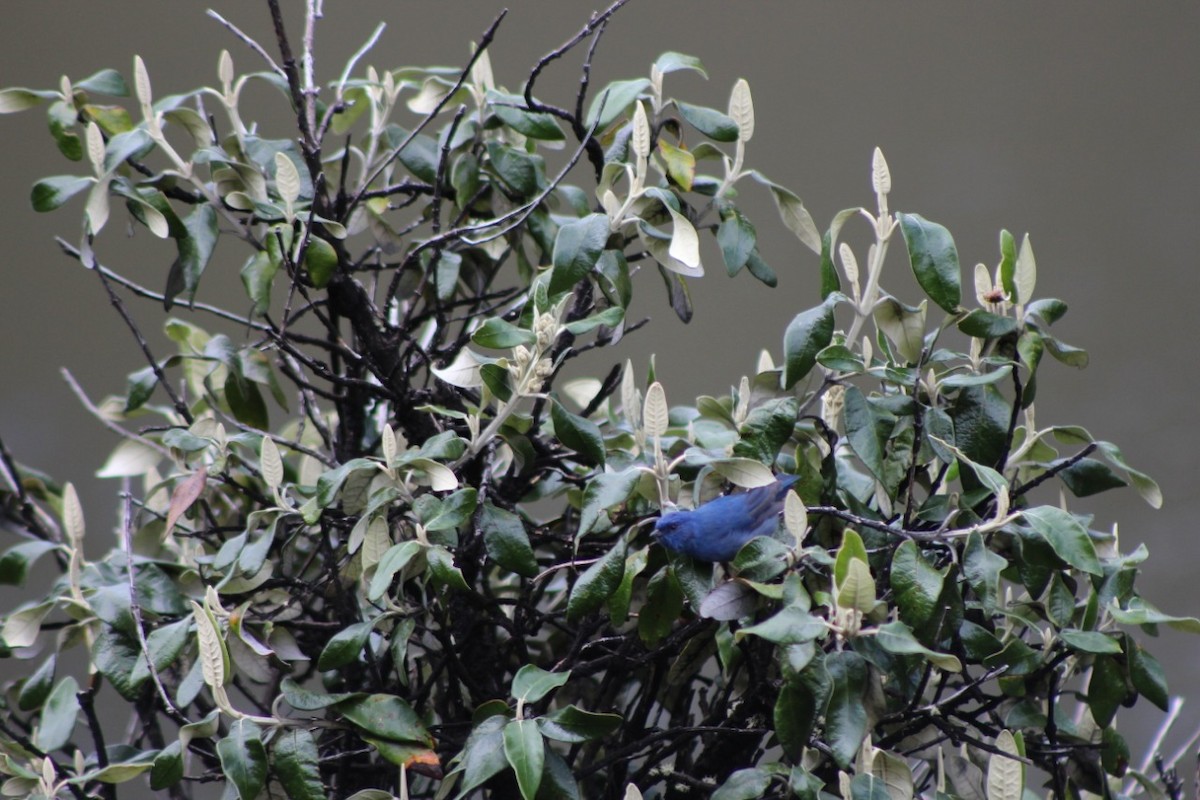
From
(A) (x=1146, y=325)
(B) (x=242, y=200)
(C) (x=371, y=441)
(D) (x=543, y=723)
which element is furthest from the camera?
(A) (x=1146, y=325)

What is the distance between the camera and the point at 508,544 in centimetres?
75

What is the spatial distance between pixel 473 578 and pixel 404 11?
1.23 meters

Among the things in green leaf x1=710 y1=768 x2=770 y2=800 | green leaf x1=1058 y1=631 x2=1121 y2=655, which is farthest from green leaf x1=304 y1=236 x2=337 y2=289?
green leaf x1=1058 y1=631 x2=1121 y2=655

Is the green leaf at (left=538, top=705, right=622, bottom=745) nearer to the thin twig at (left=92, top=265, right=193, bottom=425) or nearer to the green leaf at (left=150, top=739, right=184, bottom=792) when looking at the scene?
the green leaf at (left=150, top=739, right=184, bottom=792)

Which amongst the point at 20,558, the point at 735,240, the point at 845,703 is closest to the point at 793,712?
the point at 845,703

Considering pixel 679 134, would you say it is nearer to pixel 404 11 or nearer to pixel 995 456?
pixel 995 456

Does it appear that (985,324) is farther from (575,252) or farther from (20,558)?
(20,558)

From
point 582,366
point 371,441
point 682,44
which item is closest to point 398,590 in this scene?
point 371,441

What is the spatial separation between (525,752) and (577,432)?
0.22m

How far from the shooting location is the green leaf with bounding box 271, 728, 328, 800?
70 cm

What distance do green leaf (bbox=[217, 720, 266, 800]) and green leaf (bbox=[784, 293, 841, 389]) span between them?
43cm

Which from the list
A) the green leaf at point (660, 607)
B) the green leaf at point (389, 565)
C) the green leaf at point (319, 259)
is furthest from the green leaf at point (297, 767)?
the green leaf at point (319, 259)

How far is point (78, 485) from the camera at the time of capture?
5.91 ft

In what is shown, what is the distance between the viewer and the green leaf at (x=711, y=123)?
0.81m
